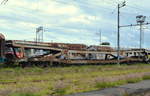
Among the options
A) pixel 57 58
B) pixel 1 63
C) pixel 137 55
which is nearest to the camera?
pixel 1 63

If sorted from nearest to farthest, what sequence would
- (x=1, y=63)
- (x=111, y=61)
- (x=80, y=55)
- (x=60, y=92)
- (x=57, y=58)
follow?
(x=60, y=92) → (x=1, y=63) → (x=57, y=58) → (x=80, y=55) → (x=111, y=61)

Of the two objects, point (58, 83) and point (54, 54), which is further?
point (54, 54)

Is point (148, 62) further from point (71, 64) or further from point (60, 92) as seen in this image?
point (60, 92)

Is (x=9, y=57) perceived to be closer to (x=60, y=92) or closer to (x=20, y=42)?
(x=20, y=42)

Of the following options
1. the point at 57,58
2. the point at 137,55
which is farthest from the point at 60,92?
the point at 137,55

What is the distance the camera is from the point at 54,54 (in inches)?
1603

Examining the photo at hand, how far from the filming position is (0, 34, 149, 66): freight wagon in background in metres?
35.2

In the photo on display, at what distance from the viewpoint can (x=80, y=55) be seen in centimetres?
4691

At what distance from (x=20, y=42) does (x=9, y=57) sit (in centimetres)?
206

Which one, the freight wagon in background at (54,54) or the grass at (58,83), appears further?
the freight wagon in background at (54,54)

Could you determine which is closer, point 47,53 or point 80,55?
point 47,53

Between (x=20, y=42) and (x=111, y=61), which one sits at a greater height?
(x=20, y=42)

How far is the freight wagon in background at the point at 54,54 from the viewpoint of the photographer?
3516cm

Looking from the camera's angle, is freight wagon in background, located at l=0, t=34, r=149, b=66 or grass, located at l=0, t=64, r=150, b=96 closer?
grass, located at l=0, t=64, r=150, b=96
